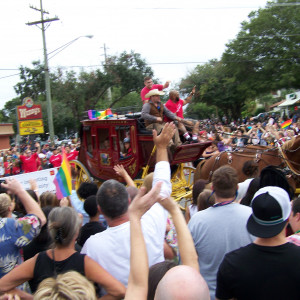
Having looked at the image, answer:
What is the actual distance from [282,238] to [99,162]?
7758 mm

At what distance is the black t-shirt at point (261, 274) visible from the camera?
1.80 m

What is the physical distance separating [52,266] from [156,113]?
5.99 metres

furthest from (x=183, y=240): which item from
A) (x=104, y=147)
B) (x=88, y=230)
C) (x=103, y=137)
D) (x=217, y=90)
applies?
(x=217, y=90)

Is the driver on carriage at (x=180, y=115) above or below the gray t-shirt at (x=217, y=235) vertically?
above

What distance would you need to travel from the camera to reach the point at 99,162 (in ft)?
30.9

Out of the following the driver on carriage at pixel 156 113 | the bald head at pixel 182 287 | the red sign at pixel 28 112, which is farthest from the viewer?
the red sign at pixel 28 112

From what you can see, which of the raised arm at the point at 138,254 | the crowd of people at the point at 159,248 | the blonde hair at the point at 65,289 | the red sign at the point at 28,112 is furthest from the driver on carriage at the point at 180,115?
the red sign at the point at 28,112

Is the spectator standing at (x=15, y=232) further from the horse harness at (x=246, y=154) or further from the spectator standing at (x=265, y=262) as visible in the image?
the horse harness at (x=246, y=154)

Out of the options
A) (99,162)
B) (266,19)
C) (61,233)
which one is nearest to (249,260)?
(61,233)

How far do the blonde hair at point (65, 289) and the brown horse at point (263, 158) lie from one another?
210 inches

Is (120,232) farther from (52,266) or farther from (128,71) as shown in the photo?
(128,71)

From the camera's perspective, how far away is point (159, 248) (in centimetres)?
251

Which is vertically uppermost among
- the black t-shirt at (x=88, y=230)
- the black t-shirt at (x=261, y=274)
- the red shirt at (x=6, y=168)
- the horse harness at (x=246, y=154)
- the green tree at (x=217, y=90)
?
the green tree at (x=217, y=90)

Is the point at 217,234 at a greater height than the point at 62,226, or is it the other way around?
the point at 62,226
